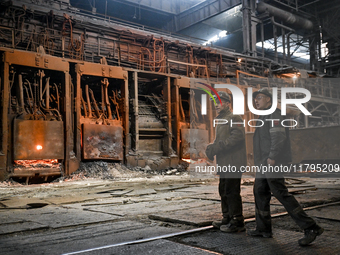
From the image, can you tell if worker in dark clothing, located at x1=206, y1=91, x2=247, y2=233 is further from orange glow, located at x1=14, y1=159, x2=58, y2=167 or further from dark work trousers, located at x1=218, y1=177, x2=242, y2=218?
orange glow, located at x1=14, y1=159, x2=58, y2=167

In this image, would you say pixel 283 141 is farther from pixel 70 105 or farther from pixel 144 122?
pixel 144 122

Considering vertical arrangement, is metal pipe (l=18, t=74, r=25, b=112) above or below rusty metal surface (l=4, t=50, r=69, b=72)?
below

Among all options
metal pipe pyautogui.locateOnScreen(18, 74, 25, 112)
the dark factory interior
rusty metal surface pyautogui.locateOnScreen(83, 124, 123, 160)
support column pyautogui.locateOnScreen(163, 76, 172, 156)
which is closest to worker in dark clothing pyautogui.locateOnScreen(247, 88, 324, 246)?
the dark factory interior

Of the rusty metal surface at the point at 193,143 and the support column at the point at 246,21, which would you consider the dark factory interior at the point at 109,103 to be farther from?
the support column at the point at 246,21

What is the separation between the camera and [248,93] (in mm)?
16453

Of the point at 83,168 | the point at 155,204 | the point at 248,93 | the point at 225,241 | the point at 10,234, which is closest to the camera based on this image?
the point at 225,241

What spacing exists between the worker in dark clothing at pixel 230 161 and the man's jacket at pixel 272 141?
0.94ft

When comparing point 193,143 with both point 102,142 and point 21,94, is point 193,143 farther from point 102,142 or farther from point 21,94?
point 21,94

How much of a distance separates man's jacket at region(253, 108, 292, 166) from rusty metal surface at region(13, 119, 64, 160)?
8513 mm

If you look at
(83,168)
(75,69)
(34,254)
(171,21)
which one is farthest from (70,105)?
(171,21)

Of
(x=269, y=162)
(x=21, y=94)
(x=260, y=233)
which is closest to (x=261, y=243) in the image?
(x=260, y=233)

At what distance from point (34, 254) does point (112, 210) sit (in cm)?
217

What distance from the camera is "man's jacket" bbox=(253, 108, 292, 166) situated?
9.55ft

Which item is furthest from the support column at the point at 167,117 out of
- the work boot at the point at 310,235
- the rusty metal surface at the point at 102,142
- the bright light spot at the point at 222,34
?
the bright light spot at the point at 222,34
